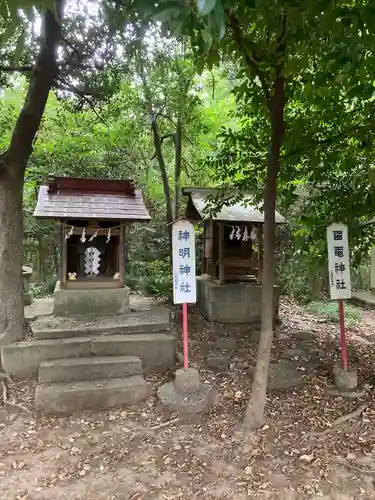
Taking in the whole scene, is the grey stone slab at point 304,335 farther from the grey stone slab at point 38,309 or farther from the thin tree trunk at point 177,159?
the grey stone slab at point 38,309

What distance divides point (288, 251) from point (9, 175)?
7.86 meters

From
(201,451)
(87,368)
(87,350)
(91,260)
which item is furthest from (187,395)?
(91,260)

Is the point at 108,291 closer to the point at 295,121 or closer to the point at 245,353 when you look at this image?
→ the point at 245,353

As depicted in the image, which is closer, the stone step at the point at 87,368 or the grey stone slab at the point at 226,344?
the stone step at the point at 87,368

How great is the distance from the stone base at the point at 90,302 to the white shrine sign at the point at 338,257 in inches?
125

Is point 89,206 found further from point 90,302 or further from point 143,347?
point 143,347

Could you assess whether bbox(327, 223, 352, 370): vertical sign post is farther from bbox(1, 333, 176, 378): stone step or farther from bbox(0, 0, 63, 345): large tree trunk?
bbox(0, 0, 63, 345): large tree trunk

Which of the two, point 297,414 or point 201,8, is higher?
point 201,8

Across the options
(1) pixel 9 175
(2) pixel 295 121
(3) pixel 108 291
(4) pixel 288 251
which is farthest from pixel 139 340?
(4) pixel 288 251

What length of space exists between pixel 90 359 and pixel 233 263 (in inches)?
133

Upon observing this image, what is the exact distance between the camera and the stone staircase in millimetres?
4402

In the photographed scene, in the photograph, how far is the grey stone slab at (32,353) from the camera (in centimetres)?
489

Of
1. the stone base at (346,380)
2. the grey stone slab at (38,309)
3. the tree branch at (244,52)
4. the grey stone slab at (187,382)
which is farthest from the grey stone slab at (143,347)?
the tree branch at (244,52)

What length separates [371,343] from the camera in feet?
22.4
